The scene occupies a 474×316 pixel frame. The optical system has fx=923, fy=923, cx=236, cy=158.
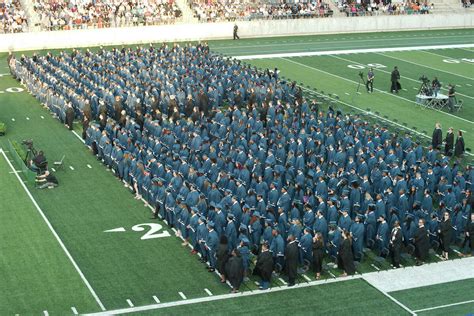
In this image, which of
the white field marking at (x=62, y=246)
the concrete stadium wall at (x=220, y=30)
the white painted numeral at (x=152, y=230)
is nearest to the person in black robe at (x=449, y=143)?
the white painted numeral at (x=152, y=230)

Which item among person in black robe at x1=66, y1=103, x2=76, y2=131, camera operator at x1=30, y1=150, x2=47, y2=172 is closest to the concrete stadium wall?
person in black robe at x1=66, y1=103, x2=76, y2=131

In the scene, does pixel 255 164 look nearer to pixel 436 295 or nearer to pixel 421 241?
pixel 421 241

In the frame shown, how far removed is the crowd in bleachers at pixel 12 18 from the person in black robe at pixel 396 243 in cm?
3815

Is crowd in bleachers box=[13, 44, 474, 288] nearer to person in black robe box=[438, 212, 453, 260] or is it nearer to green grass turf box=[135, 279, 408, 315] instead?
person in black robe box=[438, 212, 453, 260]

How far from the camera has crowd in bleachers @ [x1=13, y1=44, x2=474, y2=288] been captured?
75.6 feet

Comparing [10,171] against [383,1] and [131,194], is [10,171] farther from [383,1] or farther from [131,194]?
[383,1]

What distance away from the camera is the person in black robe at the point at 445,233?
2318 centimetres

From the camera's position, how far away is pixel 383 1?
224 ft

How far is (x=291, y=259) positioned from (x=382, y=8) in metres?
48.7

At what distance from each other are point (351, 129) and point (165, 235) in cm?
902

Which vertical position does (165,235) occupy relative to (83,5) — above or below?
below

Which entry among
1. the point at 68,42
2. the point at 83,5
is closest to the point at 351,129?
the point at 68,42

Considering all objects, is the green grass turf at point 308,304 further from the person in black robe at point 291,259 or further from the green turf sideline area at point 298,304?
the person in black robe at point 291,259

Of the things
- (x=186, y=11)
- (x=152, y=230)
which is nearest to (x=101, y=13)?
(x=186, y=11)
